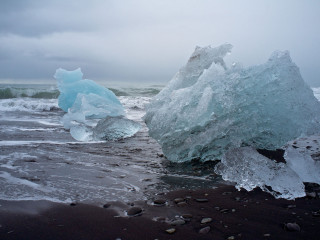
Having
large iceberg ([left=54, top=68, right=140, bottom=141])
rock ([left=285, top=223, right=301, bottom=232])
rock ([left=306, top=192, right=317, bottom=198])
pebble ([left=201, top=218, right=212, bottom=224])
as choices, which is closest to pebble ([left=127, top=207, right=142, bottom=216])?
pebble ([left=201, top=218, right=212, bottom=224])

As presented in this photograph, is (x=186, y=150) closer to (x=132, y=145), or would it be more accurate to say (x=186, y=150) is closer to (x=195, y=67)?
(x=132, y=145)

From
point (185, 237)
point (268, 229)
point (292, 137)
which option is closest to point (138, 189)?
point (185, 237)

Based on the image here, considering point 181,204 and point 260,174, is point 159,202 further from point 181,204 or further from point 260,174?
point 260,174

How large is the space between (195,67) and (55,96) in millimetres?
24736

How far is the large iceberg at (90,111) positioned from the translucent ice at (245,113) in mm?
2536

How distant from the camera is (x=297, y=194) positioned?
253cm

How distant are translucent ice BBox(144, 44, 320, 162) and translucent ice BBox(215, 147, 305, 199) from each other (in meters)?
0.60

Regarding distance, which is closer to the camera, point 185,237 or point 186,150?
point 185,237

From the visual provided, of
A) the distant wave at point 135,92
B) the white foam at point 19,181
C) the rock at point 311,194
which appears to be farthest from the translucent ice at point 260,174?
the distant wave at point 135,92

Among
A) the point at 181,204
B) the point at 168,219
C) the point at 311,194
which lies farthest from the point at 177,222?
the point at 311,194

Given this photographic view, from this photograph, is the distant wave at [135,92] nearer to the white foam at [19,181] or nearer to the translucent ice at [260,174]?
the white foam at [19,181]

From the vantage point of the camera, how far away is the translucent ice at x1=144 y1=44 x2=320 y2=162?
11.9 feet

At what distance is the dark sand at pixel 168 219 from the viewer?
1.85m

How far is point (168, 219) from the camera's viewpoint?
6.88ft
